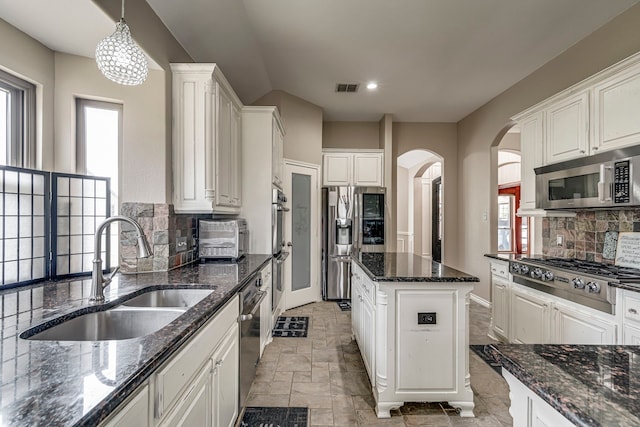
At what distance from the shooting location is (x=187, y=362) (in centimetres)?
115

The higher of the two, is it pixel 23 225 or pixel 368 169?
pixel 368 169

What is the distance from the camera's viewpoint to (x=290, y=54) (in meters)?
3.40

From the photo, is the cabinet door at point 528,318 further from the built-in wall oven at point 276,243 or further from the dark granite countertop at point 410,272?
the built-in wall oven at point 276,243

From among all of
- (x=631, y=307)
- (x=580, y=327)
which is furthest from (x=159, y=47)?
(x=580, y=327)

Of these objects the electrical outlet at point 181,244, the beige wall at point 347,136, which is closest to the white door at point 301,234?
the beige wall at point 347,136

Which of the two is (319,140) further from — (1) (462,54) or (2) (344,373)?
(2) (344,373)

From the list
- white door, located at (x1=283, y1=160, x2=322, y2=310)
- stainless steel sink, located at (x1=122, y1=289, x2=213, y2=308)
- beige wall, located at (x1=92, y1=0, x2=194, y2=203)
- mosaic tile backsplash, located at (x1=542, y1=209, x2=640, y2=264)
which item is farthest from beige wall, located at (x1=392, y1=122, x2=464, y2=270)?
stainless steel sink, located at (x1=122, y1=289, x2=213, y2=308)

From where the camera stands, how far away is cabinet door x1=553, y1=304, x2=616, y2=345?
79.2 inches

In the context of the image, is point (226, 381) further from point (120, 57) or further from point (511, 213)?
point (511, 213)

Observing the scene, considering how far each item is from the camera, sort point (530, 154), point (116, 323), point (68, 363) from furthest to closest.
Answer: point (530, 154) → point (116, 323) → point (68, 363)

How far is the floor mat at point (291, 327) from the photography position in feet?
11.3

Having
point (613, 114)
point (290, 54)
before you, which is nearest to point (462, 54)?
point (613, 114)

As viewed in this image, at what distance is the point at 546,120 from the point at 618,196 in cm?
103

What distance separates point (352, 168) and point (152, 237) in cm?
348
